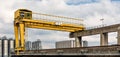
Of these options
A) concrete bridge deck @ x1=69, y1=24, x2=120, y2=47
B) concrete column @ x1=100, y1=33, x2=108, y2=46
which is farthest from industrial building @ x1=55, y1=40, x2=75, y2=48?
concrete column @ x1=100, y1=33, x2=108, y2=46

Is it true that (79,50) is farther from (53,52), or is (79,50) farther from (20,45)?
(20,45)

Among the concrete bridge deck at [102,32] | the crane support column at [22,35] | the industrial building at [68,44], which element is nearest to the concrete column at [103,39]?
the concrete bridge deck at [102,32]

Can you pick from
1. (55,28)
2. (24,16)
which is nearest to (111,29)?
(55,28)

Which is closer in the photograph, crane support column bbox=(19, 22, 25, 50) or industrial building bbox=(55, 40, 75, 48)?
crane support column bbox=(19, 22, 25, 50)

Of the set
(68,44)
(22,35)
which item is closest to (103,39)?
(22,35)

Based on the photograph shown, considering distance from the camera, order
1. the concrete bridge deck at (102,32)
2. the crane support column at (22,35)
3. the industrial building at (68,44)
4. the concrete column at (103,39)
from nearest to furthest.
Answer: the concrete bridge deck at (102,32), the concrete column at (103,39), the crane support column at (22,35), the industrial building at (68,44)

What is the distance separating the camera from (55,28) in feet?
243

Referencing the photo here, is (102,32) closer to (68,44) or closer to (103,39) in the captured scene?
(103,39)

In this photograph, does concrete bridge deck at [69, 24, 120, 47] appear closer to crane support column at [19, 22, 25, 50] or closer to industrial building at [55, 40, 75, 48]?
crane support column at [19, 22, 25, 50]

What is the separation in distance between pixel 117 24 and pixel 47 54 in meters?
17.6

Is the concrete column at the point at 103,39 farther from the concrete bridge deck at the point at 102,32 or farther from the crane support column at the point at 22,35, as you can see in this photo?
the crane support column at the point at 22,35

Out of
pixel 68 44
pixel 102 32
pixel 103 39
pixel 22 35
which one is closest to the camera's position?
pixel 103 39

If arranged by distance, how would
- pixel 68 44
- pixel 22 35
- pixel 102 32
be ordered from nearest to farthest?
pixel 102 32 < pixel 22 35 < pixel 68 44

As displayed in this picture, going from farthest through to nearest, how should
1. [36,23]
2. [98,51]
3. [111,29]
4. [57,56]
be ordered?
[36,23]
[111,29]
[57,56]
[98,51]
